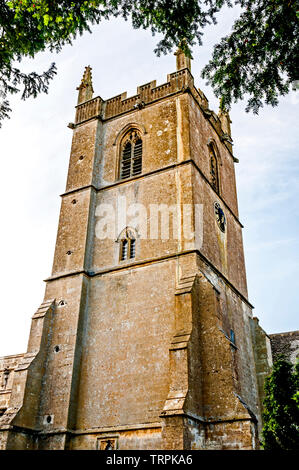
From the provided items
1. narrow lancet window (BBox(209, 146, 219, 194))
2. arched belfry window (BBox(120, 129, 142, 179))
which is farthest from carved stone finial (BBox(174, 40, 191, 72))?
narrow lancet window (BBox(209, 146, 219, 194))

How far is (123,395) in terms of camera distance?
48.3 ft

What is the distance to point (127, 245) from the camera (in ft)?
59.2

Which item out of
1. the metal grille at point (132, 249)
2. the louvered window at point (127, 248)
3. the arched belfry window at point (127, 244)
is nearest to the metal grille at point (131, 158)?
the arched belfry window at point (127, 244)

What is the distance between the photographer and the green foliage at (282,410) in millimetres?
11312

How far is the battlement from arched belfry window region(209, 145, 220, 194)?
251cm

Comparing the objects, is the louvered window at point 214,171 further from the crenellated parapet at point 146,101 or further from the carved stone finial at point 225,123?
the carved stone finial at point 225,123

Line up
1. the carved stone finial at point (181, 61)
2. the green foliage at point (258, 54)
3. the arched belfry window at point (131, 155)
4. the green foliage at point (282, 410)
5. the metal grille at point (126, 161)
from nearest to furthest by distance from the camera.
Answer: the green foliage at point (258, 54) < the green foliage at point (282, 410) < the arched belfry window at point (131, 155) < the metal grille at point (126, 161) < the carved stone finial at point (181, 61)

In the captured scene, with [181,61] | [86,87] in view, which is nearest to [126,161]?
[181,61]

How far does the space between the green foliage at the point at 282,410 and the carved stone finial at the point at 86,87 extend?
1804 cm

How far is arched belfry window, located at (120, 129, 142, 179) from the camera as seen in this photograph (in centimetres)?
2031

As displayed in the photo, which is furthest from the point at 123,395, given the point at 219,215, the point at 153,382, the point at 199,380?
the point at 219,215

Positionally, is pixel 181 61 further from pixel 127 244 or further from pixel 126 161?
pixel 127 244

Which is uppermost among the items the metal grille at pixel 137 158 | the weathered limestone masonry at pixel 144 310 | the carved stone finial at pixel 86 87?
the carved stone finial at pixel 86 87
